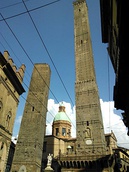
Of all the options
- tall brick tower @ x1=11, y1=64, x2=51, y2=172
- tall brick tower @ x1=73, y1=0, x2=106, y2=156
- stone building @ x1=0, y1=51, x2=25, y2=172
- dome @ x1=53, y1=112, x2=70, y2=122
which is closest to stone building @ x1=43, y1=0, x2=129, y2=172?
tall brick tower @ x1=73, y1=0, x2=106, y2=156

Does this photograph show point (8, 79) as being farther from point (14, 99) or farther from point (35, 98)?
point (35, 98)

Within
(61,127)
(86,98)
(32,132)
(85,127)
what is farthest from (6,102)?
(61,127)

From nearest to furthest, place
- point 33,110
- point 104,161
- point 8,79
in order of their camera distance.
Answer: point 8,79 < point 104,161 < point 33,110

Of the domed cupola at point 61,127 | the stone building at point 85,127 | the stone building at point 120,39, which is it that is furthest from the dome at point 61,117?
the stone building at point 120,39

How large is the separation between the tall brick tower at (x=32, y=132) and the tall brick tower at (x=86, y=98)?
5033mm

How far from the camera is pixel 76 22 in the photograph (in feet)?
109

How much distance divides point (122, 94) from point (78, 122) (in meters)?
16.8

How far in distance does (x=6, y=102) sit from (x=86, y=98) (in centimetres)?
1435

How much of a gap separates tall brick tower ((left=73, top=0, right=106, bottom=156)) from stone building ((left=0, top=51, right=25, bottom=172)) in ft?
37.4

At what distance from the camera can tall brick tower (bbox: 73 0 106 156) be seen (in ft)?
73.4

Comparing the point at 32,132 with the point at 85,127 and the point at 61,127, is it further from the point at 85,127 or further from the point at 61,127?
the point at 61,127

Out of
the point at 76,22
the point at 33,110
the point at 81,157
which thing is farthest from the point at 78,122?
the point at 76,22

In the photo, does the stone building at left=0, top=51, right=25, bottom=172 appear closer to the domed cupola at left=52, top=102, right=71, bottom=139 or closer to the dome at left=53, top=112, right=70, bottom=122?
the domed cupola at left=52, top=102, right=71, bottom=139

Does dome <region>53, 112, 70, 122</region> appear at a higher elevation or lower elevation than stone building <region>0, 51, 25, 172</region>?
higher
